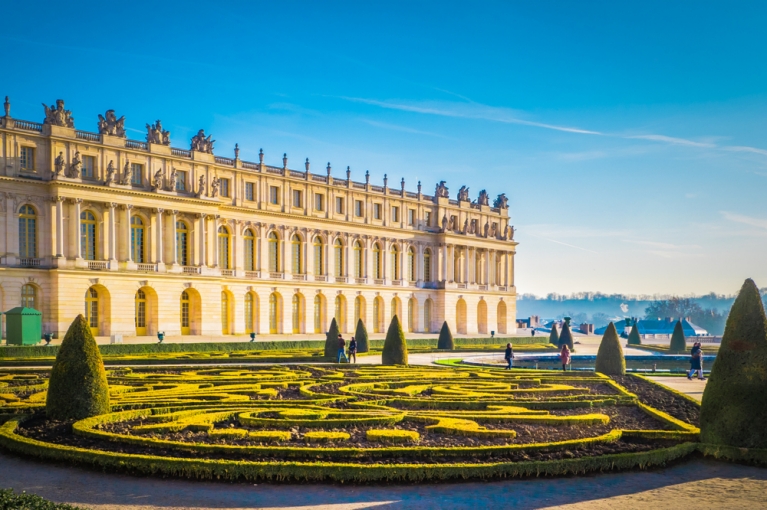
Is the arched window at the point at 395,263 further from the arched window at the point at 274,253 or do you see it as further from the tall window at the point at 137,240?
the tall window at the point at 137,240

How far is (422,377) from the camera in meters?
22.7

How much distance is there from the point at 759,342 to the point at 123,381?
16322 mm

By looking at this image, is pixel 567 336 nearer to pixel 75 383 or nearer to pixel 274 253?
pixel 274 253

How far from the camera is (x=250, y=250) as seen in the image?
197 ft

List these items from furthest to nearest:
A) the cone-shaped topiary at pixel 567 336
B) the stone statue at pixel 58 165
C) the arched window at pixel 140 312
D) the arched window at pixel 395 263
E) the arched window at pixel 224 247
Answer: the arched window at pixel 395 263 → the arched window at pixel 224 247 → the arched window at pixel 140 312 → the cone-shaped topiary at pixel 567 336 → the stone statue at pixel 58 165

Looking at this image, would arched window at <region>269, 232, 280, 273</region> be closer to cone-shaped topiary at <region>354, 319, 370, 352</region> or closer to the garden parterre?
cone-shaped topiary at <region>354, 319, 370, 352</region>

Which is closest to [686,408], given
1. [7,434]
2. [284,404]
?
[284,404]

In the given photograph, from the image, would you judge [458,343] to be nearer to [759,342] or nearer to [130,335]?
[130,335]

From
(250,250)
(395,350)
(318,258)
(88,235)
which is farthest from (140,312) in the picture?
(395,350)

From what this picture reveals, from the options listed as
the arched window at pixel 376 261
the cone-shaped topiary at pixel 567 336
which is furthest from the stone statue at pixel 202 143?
the cone-shaped topiary at pixel 567 336

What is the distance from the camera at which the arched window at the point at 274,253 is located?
61.4 meters

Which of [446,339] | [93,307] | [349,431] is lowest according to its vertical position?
[446,339]

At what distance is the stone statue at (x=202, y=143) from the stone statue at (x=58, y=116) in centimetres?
964

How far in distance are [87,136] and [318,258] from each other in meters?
23.6
